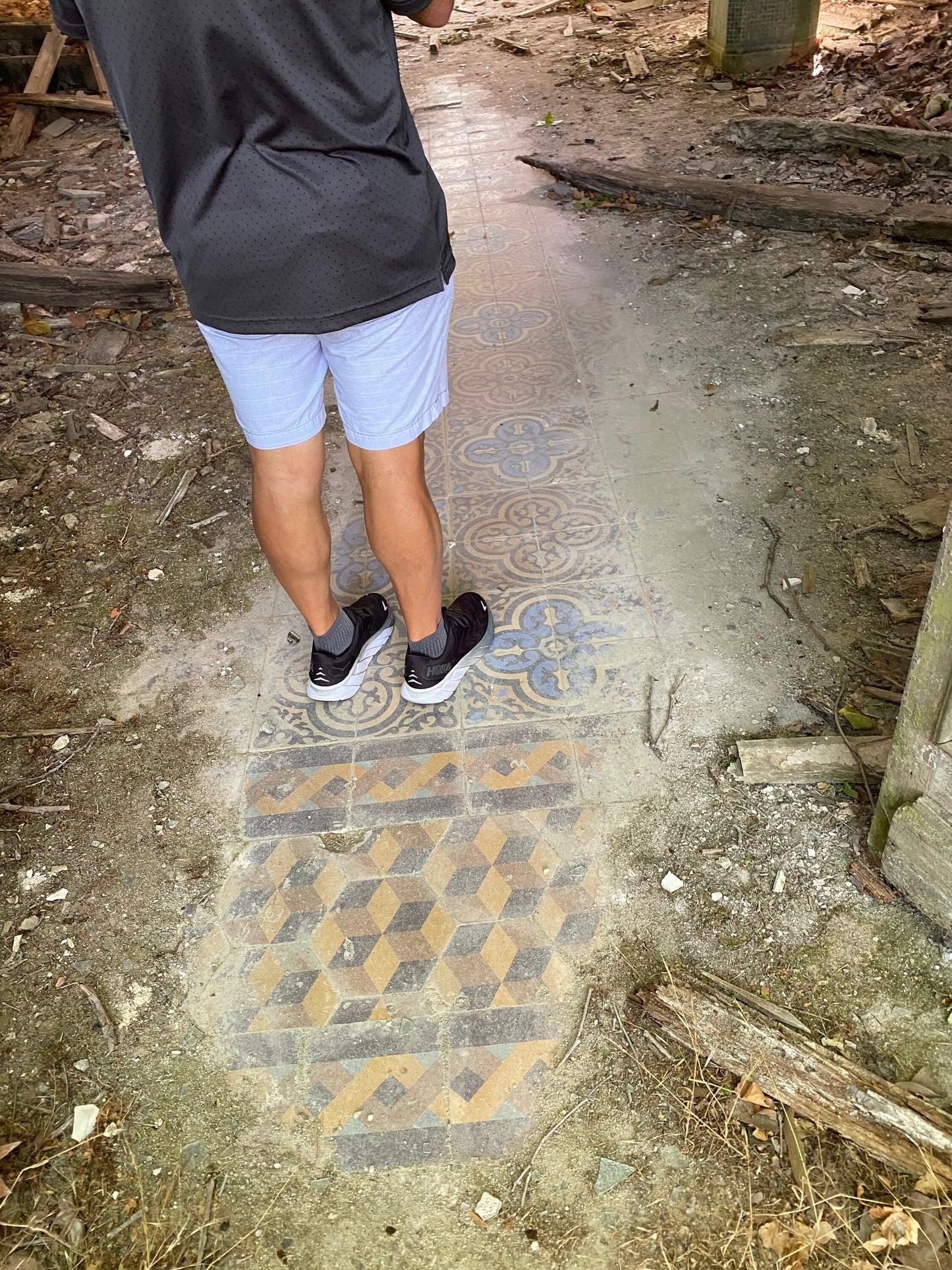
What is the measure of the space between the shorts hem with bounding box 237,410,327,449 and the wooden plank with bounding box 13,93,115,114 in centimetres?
609

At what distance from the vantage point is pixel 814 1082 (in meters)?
1.66

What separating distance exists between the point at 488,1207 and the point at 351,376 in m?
1.54

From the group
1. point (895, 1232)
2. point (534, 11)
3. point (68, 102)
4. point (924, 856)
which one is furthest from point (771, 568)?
point (534, 11)

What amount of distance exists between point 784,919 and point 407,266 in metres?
1.48

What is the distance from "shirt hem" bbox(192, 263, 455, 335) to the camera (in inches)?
67.5

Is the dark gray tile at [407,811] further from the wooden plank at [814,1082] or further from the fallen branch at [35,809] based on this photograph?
the fallen branch at [35,809]

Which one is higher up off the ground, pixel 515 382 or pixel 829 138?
pixel 829 138

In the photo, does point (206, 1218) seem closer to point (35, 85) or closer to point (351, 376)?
point (351, 376)

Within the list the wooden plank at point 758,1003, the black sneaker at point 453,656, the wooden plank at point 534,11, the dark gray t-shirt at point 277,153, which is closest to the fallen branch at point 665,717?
the black sneaker at point 453,656

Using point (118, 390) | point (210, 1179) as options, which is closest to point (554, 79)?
point (118, 390)

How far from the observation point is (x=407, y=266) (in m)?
1.72

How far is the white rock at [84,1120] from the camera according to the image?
68.8 inches

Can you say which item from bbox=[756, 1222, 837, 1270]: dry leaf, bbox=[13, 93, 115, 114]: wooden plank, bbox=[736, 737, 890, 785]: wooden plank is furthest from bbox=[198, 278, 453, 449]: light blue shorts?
bbox=[13, 93, 115, 114]: wooden plank

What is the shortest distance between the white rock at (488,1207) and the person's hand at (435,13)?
2.07m
